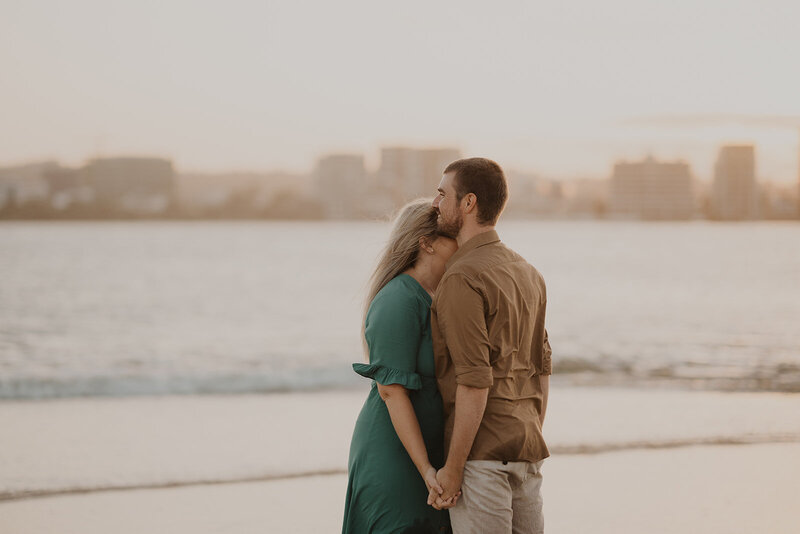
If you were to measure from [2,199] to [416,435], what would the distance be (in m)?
87.6

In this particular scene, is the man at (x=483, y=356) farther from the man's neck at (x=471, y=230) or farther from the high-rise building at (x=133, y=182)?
the high-rise building at (x=133, y=182)

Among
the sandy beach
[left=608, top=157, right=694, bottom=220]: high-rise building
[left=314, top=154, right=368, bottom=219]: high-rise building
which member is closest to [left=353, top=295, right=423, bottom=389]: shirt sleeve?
the sandy beach

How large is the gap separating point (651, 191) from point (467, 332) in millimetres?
96928

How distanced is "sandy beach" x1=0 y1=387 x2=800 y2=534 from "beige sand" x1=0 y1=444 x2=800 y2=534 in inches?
0.5

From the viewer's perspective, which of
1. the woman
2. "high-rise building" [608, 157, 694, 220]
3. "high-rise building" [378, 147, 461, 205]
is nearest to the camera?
the woman

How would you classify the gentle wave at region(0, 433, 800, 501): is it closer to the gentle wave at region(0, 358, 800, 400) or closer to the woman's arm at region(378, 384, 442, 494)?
the woman's arm at region(378, 384, 442, 494)

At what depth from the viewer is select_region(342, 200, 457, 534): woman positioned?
2.79 metres

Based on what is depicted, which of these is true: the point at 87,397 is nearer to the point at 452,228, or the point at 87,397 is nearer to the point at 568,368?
the point at 568,368

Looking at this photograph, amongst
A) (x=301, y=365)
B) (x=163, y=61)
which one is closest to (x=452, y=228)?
(x=301, y=365)

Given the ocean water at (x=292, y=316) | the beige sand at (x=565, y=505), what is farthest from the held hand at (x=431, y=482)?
the beige sand at (x=565, y=505)

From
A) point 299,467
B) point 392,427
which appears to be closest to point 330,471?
point 299,467

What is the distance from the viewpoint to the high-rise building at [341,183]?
7019 centimetres

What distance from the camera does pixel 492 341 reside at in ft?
8.61

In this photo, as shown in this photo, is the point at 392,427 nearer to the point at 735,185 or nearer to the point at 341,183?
the point at 341,183
